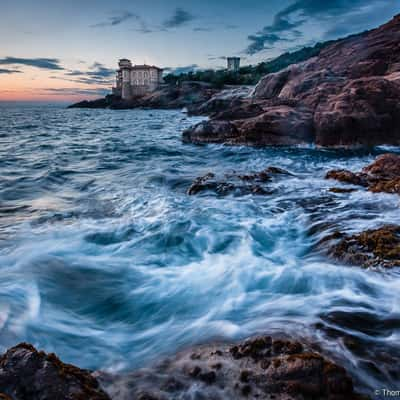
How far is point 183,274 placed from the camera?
12.0ft

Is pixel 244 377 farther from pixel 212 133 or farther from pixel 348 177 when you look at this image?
pixel 212 133

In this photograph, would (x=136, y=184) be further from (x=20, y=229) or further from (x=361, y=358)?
(x=361, y=358)

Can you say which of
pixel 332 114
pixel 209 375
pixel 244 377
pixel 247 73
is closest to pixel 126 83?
pixel 247 73

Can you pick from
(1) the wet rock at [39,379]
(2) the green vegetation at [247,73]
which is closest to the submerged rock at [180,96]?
(2) the green vegetation at [247,73]

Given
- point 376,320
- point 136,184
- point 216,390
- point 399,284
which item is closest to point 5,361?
point 216,390

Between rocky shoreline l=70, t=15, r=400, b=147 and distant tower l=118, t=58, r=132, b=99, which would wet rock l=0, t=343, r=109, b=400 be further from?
distant tower l=118, t=58, r=132, b=99

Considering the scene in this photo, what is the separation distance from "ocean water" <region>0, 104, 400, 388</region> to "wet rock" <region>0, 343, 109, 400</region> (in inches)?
26.4

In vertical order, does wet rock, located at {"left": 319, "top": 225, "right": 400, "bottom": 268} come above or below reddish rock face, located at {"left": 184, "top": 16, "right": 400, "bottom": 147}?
below

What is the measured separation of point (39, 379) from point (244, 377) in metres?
1.01

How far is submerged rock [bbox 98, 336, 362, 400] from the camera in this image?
1625 millimetres

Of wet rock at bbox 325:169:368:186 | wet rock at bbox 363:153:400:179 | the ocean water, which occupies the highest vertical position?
wet rock at bbox 363:153:400:179

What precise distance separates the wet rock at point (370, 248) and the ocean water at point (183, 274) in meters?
0.13

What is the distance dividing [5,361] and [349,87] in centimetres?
1190

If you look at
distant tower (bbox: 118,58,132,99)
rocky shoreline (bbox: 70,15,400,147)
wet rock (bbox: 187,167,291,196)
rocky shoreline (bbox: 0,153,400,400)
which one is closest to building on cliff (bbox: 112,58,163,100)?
distant tower (bbox: 118,58,132,99)
